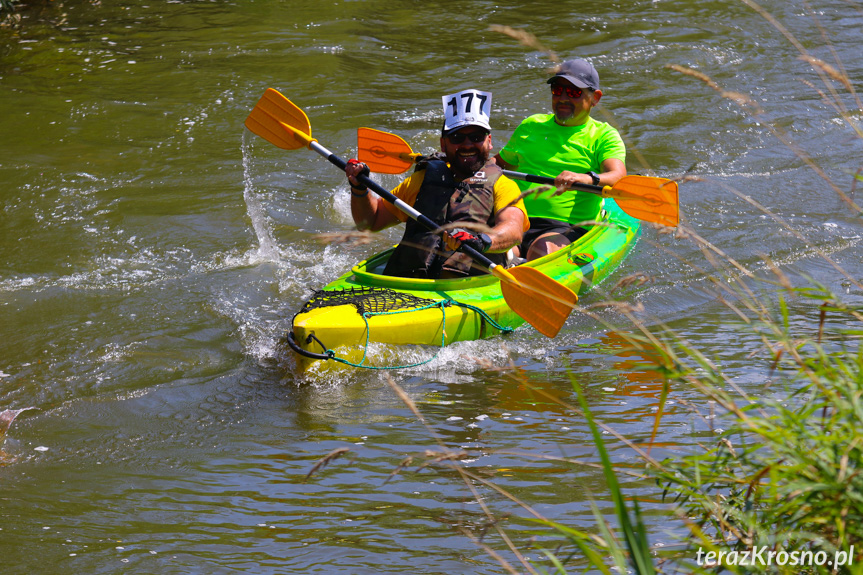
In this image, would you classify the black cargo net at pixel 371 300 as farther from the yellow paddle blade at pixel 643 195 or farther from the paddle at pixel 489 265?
the yellow paddle blade at pixel 643 195

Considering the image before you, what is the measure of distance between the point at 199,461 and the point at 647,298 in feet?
10.5

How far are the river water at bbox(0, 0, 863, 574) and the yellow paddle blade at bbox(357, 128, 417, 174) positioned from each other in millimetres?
1012

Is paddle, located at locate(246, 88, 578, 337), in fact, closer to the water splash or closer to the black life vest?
the black life vest

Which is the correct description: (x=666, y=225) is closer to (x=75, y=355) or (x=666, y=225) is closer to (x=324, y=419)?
(x=324, y=419)

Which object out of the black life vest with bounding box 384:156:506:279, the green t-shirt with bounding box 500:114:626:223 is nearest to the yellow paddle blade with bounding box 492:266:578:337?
the black life vest with bounding box 384:156:506:279

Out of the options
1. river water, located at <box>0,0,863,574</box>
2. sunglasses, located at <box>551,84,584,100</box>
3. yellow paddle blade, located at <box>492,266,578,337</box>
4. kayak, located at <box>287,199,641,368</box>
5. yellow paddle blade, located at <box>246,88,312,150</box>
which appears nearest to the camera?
river water, located at <box>0,0,863,574</box>

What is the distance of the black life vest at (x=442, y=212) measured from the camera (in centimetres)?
480

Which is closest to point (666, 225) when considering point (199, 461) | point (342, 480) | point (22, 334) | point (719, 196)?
point (342, 480)

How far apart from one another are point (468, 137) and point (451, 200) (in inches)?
14.2

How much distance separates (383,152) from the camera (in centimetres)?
570

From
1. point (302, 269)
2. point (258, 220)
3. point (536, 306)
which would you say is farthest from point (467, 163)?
point (258, 220)

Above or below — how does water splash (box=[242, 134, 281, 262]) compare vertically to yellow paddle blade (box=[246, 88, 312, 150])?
below

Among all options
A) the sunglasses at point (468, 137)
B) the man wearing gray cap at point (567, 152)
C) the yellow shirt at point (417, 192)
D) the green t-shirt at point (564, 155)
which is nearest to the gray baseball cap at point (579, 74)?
the man wearing gray cap at point (567, 152)

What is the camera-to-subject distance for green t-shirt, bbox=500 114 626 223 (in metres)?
5.83
